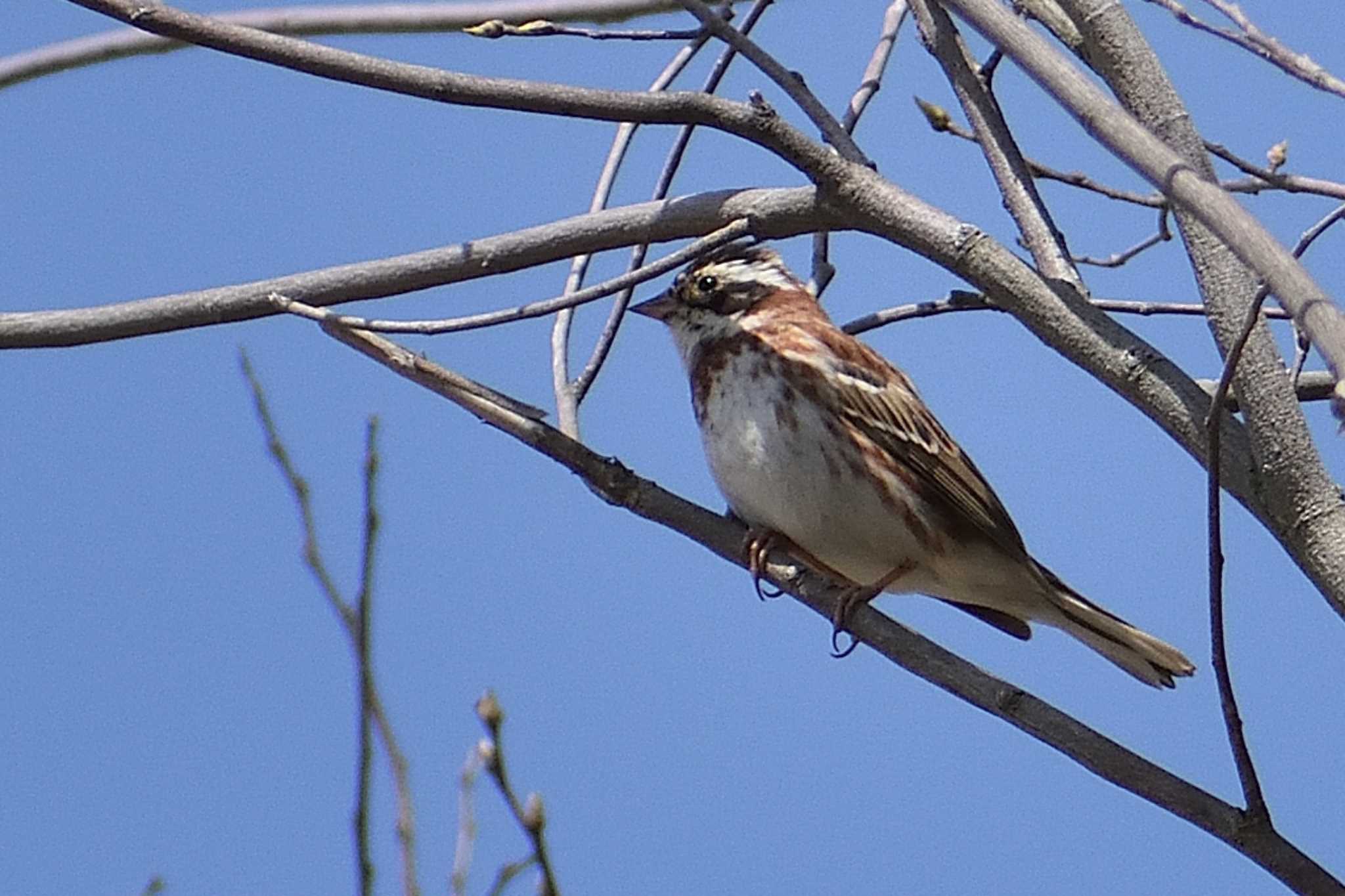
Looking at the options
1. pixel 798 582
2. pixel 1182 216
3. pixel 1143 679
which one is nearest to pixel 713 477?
pixel 798 582

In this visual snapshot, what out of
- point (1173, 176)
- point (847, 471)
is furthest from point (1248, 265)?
point (847, 471)

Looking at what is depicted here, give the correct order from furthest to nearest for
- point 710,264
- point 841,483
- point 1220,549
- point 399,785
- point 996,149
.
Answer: point 710,264 → point 841,483 → point 996,149 → point 1220,549 → point 399,785

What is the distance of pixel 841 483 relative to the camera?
4.84 m

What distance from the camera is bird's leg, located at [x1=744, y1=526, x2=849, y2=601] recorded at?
4.50 metres

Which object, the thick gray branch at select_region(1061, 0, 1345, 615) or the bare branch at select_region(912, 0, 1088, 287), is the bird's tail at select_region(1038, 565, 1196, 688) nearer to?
the bare branch at select_region(912, 0, 1088, 287)

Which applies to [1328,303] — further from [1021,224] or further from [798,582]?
[798,582]

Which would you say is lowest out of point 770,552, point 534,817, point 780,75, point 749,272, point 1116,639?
point 534,817

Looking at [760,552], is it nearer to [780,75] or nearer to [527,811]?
[780,75]

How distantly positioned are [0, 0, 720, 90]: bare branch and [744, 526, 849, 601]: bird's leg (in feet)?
4.24

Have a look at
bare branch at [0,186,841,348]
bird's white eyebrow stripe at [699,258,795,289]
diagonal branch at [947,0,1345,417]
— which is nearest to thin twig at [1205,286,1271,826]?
diagonal branch at [947,0,1345,417]

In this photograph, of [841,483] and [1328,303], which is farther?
[841,483]

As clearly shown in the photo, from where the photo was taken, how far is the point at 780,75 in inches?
151

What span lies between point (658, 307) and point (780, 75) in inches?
61.8

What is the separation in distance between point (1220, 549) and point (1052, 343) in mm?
522
